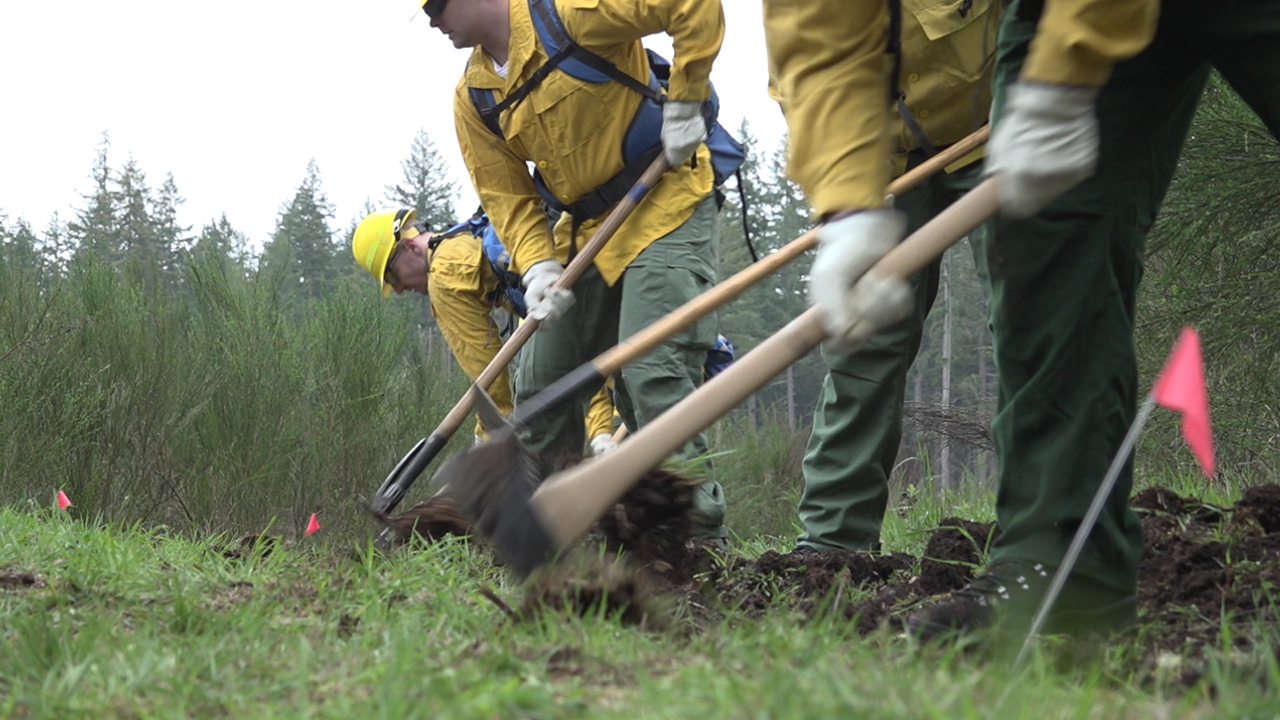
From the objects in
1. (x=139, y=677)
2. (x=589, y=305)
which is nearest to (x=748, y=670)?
(x=139, y=677)

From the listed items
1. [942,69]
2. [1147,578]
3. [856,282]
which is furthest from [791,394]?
[856,282]

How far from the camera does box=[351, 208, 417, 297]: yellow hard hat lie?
717 cm

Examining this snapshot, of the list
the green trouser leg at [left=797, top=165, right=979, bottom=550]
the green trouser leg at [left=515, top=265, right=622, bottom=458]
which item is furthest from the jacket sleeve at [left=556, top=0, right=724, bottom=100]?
the green trouser leg at [left=797, top=165, right=979, bottom=550]

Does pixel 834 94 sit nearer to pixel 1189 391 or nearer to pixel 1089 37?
pixel 1089 37

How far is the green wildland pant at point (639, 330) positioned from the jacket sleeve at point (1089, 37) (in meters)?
2.30

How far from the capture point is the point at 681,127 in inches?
181

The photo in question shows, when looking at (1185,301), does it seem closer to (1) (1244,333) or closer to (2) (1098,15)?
(1) (1244,333)

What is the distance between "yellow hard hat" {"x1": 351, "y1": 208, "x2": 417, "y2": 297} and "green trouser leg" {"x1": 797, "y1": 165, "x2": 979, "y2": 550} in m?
4.05

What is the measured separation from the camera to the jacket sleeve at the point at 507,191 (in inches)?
200

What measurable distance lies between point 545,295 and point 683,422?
279cm

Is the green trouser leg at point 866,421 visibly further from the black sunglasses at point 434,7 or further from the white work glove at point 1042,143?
the black sunglasses at point 434,7

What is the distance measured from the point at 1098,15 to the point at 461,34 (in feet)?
10.5

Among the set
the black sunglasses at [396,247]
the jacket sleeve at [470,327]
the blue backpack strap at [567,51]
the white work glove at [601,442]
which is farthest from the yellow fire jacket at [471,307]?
the blue backpack strap at [567,51]

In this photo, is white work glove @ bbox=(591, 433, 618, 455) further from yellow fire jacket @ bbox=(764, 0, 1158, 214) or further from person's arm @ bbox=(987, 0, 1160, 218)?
person's arm @ bbox=(987, 0, 1160, 218)
